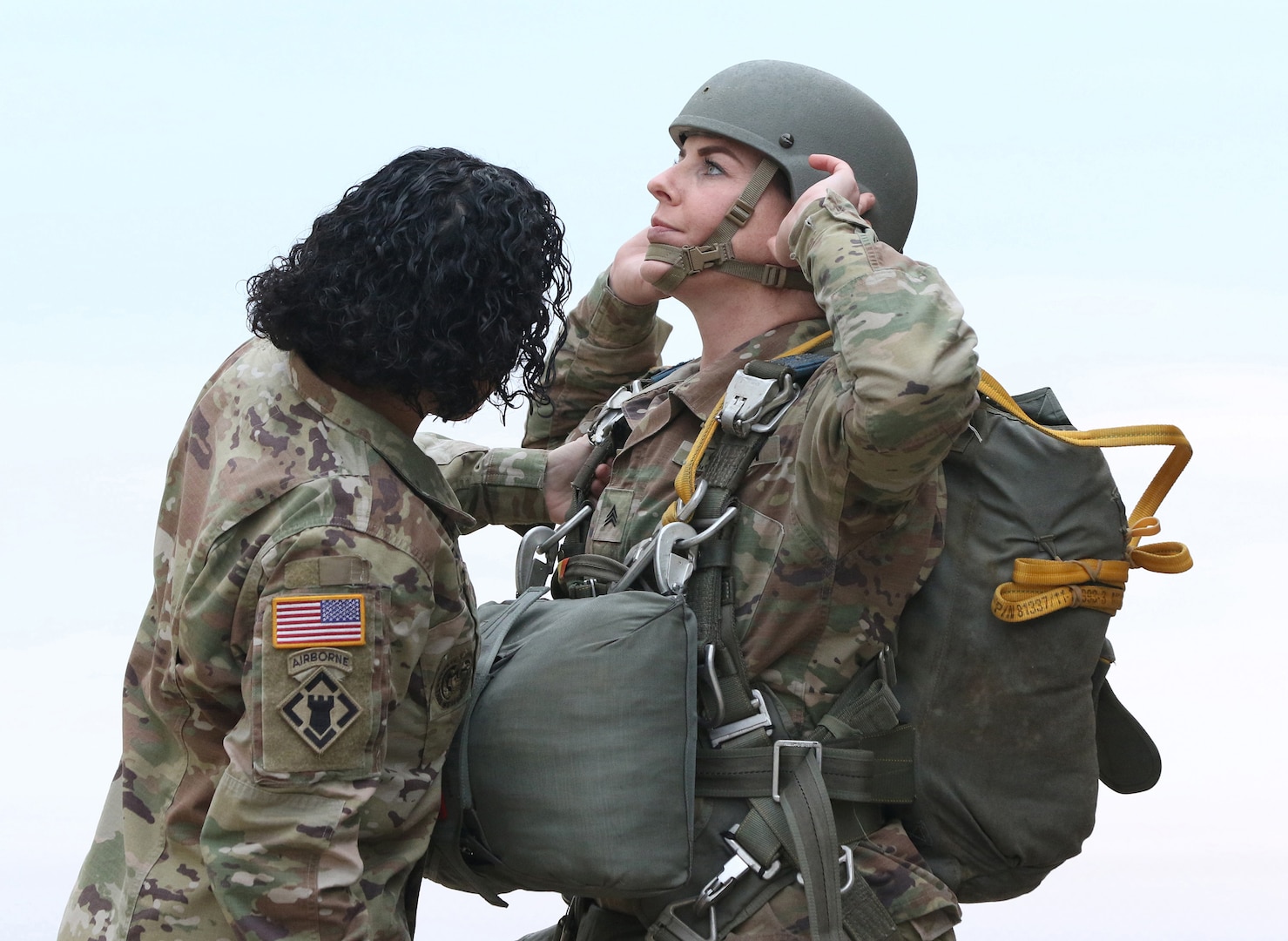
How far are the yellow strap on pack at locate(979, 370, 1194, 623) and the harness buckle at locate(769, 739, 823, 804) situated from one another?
583mm

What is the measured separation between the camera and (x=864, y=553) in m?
3.71

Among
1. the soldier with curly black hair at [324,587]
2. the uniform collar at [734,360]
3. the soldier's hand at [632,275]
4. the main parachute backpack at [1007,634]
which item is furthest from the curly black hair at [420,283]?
the soldier's hand at [632,275]

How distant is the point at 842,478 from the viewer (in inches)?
137

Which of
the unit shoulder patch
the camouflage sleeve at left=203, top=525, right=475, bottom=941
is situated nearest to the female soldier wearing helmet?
the unit shoulder patch

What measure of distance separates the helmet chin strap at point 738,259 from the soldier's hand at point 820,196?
0.13 feet

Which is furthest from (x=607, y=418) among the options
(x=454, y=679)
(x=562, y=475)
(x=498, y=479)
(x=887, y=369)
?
(x=454, y=679)

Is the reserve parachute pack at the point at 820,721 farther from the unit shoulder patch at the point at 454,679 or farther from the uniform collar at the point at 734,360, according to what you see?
the unit shoulder patch at the point at 454,679

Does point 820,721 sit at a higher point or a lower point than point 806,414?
lower

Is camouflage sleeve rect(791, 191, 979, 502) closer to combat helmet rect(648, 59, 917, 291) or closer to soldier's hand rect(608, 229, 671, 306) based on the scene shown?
combat helmet rect(648, 59, 917, 291)

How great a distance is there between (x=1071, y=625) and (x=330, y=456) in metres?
1.94

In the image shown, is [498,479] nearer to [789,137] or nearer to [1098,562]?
[789,137]

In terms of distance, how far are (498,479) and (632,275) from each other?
755 millimetres

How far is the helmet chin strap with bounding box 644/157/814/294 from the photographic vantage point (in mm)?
4098

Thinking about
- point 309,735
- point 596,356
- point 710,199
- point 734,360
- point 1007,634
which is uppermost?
point 710,199
